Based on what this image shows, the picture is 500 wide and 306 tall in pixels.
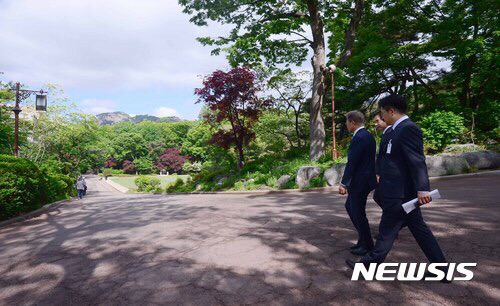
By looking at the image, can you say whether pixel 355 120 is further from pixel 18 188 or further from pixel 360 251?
pixel 18 188

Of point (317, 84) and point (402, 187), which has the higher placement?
point (317, 84)

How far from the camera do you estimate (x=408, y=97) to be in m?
19.7

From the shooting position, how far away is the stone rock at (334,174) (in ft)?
35.9

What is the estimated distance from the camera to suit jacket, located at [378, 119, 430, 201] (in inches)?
101

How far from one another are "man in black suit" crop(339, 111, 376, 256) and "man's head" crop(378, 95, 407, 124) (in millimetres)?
499

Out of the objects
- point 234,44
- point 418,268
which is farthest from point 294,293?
point 234,44

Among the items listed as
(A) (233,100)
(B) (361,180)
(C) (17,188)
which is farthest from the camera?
(A) (233,100)

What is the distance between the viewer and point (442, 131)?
12422 mm

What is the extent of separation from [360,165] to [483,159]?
10.9 m

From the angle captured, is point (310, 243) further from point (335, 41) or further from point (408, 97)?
point (408, 97)

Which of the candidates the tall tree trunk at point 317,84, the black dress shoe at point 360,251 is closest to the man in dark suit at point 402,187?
the black dress shoe at point 360,251

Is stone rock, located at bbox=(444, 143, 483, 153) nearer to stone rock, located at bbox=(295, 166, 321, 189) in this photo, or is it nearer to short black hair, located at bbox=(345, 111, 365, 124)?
stone rock, located at bbox=(295, 166, 321, 189)

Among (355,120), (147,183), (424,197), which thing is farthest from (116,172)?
(424,197)

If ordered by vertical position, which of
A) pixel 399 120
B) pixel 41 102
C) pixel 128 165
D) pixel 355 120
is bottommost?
pixel 128 165
